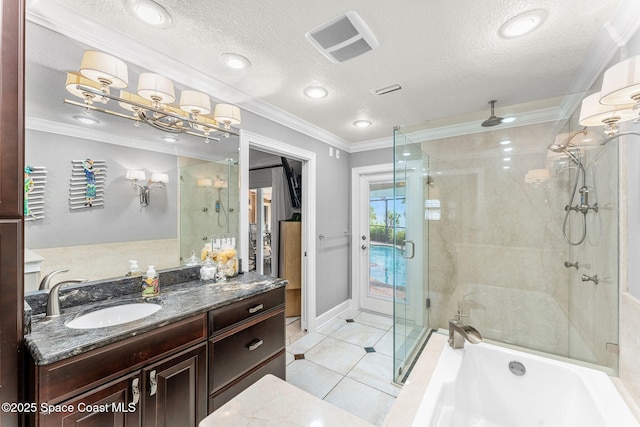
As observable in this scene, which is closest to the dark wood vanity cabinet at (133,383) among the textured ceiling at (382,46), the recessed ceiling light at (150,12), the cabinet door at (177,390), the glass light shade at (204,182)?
the cabinet door at (177,390)

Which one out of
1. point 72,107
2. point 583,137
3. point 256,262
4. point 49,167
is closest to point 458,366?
point 583,137

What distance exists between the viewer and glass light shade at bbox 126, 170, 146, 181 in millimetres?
1584

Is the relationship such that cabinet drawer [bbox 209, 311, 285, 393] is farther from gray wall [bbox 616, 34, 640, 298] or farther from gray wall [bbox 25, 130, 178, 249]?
gray wall [bbox 616, 34, 640, 298]

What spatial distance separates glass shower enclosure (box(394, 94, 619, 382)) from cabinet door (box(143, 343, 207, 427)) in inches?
62.7

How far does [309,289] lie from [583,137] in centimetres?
284

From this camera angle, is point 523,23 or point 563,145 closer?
point 523,23

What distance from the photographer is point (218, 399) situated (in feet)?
4.70

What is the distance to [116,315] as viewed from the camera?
140 cm

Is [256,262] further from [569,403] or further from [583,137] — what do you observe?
[583,137]

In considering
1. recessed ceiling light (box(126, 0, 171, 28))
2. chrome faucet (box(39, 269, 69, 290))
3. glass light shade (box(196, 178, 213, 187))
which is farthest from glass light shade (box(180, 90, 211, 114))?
chrome faucet (box(39, 269, 69, 290))

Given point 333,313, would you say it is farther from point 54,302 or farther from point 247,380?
point 54,302

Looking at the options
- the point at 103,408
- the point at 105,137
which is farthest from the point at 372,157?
the point at 103,408

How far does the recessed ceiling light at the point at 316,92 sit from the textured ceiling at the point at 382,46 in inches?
2.2

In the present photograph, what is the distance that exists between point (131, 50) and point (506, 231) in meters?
3.41
